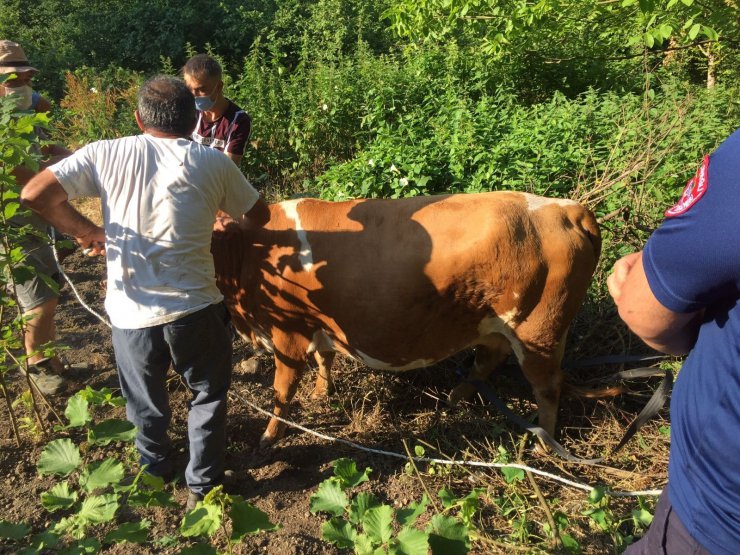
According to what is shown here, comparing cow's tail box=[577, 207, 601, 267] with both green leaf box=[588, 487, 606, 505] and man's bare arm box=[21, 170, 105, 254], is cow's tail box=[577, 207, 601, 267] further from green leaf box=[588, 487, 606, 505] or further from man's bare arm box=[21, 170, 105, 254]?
man's bare arm box=[21, 170, 105, 254]

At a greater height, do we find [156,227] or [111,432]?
[156,227]

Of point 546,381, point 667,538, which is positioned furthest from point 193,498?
point 667,538

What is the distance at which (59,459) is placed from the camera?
165 centimetres

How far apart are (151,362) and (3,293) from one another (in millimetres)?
913

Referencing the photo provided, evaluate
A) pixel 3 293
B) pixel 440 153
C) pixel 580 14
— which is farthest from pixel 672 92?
pixel 3 293

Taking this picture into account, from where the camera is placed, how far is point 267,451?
353cm

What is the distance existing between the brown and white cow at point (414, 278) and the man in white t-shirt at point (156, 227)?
21.6 inches

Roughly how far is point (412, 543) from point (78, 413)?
3.52ft

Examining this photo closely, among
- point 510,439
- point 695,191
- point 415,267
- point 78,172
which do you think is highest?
point 695,191

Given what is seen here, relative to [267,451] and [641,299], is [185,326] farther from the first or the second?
[641,299]

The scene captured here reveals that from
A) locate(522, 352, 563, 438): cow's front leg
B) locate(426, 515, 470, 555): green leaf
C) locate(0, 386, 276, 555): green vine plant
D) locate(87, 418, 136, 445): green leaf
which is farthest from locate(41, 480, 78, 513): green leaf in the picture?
locate(522, 352, 563, 438): cow's front leg

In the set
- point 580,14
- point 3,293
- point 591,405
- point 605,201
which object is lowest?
point 591,405

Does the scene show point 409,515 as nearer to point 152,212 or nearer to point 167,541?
point 167,541

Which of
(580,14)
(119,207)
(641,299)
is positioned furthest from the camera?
(580,14)
